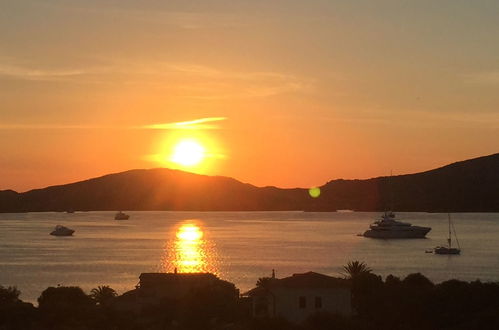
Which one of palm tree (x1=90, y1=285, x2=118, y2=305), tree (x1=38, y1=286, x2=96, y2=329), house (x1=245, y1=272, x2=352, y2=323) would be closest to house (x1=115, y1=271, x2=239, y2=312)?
palm tree (x1=90, y1=285, x2=118, y2=305)

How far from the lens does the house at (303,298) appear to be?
40406 mm

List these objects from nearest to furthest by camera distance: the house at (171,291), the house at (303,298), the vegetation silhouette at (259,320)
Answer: the vegetation silhouette at (259,320) → the house at (303,298) → the house at (171,291)

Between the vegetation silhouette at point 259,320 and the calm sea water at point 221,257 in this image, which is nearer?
the vegetation silhouette at point 259,320

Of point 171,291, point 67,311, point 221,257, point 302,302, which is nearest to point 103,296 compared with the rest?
point 171,291

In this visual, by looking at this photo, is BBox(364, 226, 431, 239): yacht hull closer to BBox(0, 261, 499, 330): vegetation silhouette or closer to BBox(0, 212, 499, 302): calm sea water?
BBox(0, 212, 499, 302): calm sea water

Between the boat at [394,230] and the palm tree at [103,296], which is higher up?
the boat at [394,230]

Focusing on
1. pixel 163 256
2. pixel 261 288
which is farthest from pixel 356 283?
pixel 163 256

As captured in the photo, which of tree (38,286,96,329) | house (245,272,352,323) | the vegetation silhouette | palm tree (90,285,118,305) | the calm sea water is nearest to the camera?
the vegetation silhouette

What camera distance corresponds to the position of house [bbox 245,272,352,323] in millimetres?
40406

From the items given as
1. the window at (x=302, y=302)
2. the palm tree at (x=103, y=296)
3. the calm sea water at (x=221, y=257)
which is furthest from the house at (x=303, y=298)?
the calm sea water at (x=221, y=257)

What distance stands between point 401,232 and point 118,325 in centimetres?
13540

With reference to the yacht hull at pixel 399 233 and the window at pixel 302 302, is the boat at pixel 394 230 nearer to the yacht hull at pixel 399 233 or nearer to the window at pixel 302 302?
the yacht hull at pixel 399 233

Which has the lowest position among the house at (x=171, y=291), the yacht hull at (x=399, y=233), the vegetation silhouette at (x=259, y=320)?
the vegetation silhouette at (x=259, y=320)

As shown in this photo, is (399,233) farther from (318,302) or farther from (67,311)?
(67,311)
